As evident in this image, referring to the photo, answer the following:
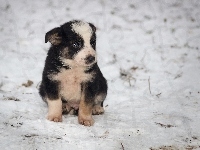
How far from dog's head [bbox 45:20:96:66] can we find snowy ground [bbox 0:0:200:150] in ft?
3.06

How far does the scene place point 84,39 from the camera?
4.48m

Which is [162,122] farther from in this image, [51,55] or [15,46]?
[15,46]

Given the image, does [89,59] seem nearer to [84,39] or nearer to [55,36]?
[84,39]

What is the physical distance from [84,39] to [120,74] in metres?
3.29

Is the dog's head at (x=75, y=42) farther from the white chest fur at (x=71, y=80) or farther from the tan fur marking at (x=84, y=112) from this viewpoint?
the tan fur marking at (x=84, y=112)

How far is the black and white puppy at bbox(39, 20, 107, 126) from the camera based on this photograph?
4516 millimetres

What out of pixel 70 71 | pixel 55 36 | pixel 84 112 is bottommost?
pixel 84 112

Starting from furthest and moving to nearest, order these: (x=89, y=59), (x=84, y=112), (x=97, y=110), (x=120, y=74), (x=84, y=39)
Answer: (x=120, y=74) < (x=97, y=110) < (x=84, y=112) < (x=84, y=39) < (x=89, y=59)

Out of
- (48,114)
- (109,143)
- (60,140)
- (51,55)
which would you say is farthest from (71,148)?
(51,55)

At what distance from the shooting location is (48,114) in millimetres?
4754

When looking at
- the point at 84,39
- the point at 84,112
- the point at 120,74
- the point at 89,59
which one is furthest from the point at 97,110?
the point at 120,74

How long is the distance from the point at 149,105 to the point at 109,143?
1.96m

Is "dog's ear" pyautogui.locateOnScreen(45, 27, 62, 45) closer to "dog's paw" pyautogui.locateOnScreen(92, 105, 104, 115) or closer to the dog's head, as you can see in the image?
the dog's head

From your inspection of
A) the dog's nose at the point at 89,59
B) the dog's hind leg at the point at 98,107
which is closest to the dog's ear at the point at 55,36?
the dog's nose at the point at 89,59
